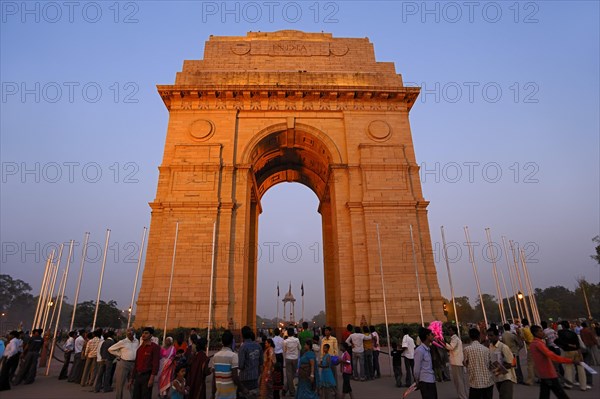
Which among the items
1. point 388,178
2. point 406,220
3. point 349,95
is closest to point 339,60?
point 349,95

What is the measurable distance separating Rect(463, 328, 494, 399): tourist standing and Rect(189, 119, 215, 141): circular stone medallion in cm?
2136

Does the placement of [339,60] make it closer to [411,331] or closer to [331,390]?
[411,331]

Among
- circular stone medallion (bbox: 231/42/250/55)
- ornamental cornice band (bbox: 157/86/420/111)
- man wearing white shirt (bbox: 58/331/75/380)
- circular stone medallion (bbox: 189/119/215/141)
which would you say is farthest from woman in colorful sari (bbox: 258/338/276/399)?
circular stone medallion (bbox: 231/42/250/55)

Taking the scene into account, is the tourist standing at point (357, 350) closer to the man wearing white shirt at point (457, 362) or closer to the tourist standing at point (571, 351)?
the man wearing white shirt at point (457, 362)

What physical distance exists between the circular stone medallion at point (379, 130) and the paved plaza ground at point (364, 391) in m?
16.4

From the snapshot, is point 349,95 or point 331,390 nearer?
point 331,390

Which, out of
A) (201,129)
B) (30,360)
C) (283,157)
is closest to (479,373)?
(30,360)

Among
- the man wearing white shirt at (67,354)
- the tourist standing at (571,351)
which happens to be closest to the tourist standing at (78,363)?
the man wearing white shirt at (67,354)

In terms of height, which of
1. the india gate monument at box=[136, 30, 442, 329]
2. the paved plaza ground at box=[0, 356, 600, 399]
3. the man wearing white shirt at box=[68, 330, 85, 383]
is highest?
the india gate monument at box=[136, 30, 442, 329]

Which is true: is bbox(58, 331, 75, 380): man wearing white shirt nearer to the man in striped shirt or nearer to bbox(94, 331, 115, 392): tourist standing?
bbox(94, 331, 115, 392): tourist standing

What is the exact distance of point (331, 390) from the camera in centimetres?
761

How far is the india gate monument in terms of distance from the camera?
2048 centimetres

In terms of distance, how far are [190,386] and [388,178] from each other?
63.2 feet

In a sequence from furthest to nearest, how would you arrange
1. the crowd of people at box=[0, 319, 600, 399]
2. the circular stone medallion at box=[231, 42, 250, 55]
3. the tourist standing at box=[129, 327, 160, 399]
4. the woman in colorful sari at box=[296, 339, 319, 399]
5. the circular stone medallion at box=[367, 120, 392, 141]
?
the circular stone medallion at box=[231, 42, 250, 55], the circular stone medallion at box=[367, 120, 392, 141], the tourist standing at box=[129, 327, 160, 399], the woman in colorful sari at box=[296, 339, 319, 399], the crowd of people at box=[0, 319, 600, 399]
